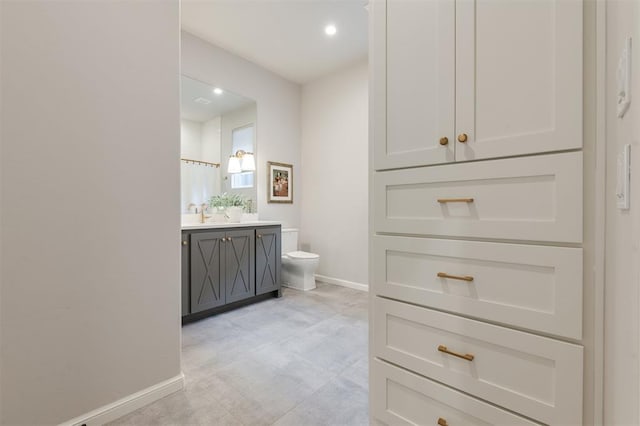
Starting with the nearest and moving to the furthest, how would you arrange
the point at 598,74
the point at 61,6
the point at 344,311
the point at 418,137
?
the point at 598,74, the point at 418,137, the point at 61,6, the point at 344,311

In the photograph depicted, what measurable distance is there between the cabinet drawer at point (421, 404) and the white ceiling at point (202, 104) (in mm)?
3242

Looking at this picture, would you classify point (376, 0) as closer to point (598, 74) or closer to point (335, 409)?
point (598, 74)

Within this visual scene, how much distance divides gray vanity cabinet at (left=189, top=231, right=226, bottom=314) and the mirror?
81 cm

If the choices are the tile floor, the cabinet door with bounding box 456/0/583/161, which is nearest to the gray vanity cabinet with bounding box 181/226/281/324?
the tile floor

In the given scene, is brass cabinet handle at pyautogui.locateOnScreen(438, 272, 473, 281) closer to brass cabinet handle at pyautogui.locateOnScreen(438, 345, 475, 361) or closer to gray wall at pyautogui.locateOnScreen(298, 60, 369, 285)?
brass cabinet handle at pyautogui.locateOnScreen(438, 345, 475, 361)

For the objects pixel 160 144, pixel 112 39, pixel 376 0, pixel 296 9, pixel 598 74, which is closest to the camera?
pixel 598 74

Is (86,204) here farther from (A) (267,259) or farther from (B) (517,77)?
(A) (267,259)

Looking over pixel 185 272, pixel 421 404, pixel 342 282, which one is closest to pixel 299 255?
pixel 342 282

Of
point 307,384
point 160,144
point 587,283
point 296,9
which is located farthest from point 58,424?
point 296,9

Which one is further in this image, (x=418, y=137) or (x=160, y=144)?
(x=160, y=144)

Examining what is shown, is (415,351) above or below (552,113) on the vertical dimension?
below

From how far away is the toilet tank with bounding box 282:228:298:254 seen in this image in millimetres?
4000

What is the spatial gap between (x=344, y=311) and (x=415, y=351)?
6.49 feet

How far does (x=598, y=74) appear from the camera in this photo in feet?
2.43
